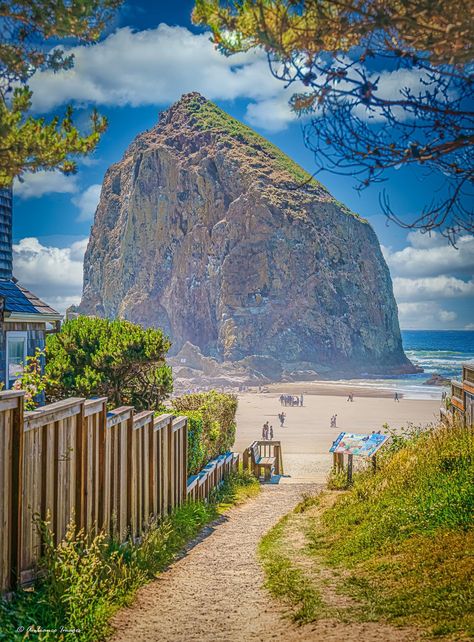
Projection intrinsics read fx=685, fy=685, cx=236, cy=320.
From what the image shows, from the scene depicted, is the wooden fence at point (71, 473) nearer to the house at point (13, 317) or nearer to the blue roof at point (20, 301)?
the house at point (13, 317)

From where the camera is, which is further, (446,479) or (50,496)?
(446,479)

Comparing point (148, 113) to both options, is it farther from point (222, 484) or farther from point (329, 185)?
point (222, 484)

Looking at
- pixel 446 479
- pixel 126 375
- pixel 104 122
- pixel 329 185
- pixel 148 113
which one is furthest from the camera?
pixel 148 113

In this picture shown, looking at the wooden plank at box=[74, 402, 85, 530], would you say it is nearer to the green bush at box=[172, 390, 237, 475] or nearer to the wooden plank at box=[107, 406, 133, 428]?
the wooden plank at box=[107, 406, 133, 428]

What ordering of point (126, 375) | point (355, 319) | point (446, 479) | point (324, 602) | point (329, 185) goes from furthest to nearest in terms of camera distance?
point (329, 185) < point (355, 319) < point (126, 375) < point (446, 479) < point (324, 602)

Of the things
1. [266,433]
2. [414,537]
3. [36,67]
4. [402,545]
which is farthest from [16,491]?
[266,433]

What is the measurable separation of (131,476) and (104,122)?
3.50m

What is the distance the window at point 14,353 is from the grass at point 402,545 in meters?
6.72

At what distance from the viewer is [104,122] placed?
5656 millimetres

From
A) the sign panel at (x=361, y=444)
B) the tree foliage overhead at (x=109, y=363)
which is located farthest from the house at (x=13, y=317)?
the sign panel at (x=361, y=444)

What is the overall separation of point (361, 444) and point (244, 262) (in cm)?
8833

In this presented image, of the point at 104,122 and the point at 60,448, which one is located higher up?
the point at 104,122

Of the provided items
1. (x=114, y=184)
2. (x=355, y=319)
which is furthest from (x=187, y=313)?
(x=114, y=184)

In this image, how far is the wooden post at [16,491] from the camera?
470cm
